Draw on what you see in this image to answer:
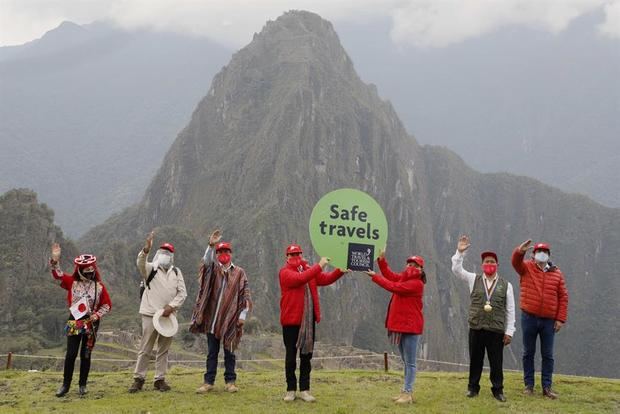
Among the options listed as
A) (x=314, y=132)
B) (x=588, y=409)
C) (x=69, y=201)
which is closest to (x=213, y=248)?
(x=588, y=409)

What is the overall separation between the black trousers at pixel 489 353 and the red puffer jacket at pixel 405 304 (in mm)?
993

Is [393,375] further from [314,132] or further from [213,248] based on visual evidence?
[314,132]

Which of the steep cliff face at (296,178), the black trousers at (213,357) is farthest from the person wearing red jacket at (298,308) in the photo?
the steep cliff face at (296,178)

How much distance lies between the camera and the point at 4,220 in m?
69.6

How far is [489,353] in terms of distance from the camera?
31.7 ft

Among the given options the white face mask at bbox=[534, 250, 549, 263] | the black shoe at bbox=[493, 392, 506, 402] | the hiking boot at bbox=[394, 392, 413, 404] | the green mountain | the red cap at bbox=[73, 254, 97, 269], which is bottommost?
the hiking boot at bbox=[394, 392, 413, 404]

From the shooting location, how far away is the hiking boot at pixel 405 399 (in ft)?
31.0

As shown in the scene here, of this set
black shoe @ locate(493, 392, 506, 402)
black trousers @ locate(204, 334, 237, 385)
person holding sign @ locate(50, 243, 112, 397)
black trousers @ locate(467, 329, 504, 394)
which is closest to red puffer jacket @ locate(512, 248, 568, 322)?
black trousers @ locate(467, 329, 504, 394)

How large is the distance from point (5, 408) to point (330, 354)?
4223 centimetres

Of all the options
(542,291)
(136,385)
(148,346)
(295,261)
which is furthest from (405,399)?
(136,385)

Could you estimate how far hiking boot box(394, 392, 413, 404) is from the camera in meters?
9.45

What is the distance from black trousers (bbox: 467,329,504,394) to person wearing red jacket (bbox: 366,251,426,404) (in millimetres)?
987

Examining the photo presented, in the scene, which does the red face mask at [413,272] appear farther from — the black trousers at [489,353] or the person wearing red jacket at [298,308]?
the black trousers at [489,353]

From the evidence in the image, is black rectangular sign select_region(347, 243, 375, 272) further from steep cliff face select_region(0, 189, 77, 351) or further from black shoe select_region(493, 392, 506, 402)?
steep cliff face select_region(0, 189, 77, 351)
